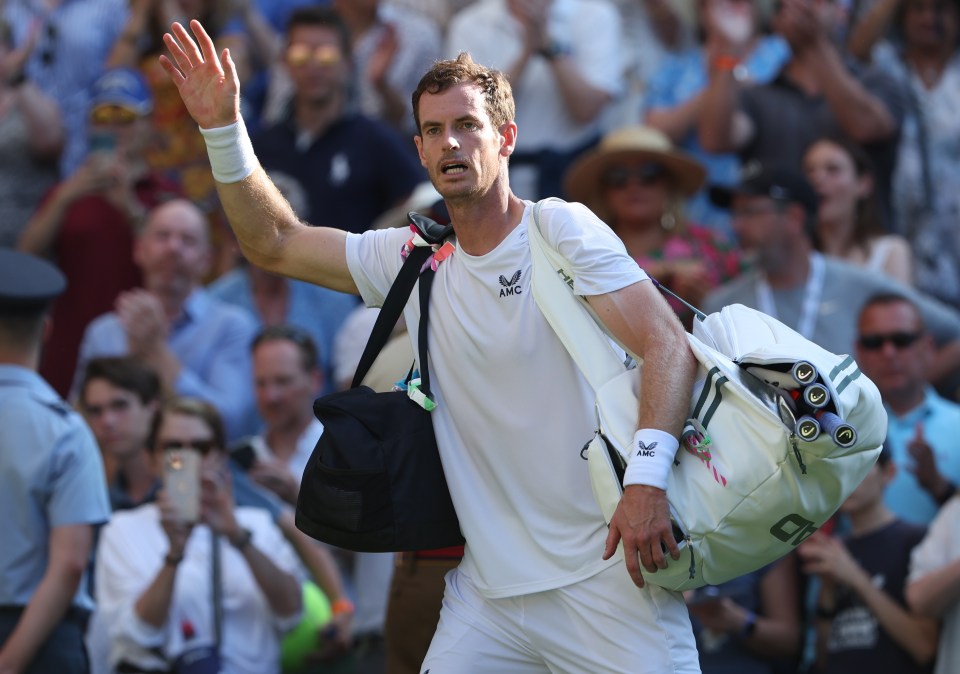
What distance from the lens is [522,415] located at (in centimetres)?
491

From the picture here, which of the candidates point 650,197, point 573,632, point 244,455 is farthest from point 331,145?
point 573,632

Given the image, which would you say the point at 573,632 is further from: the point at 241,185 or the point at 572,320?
the point at 241,185

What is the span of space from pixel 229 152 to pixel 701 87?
631 centimetres

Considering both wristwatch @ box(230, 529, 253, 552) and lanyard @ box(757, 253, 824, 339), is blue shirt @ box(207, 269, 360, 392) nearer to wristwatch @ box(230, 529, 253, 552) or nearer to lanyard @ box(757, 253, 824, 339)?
wristwatch @ box(230, 529, 253, 552)

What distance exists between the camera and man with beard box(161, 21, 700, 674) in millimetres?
4719

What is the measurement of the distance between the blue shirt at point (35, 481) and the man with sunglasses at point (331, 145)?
147 inches

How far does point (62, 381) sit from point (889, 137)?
5455 mm

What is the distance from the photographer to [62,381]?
992cm

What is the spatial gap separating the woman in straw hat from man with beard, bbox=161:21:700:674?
393 cm

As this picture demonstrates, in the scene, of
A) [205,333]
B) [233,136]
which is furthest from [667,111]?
[233,136]

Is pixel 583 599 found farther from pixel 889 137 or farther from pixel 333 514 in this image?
pixel 889 137

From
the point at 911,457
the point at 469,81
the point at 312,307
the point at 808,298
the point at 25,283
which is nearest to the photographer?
the point at 469,81

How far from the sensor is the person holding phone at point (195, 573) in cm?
714

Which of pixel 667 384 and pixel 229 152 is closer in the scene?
pixel 667 384
